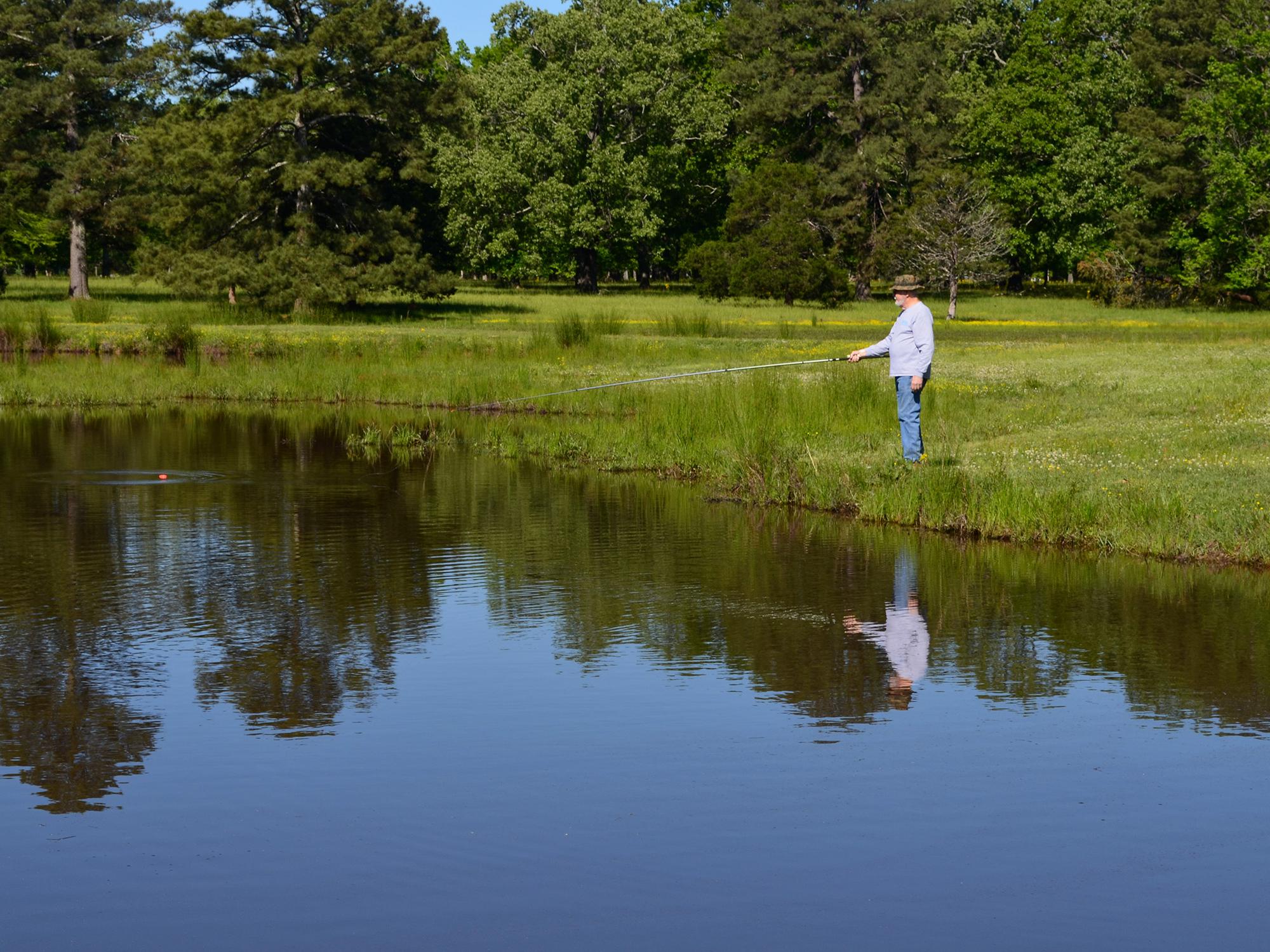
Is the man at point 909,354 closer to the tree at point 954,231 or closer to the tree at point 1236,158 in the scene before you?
the tree at point 954,231

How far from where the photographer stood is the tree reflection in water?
900 centimetres

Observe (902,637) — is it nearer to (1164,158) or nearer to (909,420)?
(909,420)

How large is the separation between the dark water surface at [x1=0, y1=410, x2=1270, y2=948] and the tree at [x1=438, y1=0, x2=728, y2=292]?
58765 mm

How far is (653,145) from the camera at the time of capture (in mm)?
78500

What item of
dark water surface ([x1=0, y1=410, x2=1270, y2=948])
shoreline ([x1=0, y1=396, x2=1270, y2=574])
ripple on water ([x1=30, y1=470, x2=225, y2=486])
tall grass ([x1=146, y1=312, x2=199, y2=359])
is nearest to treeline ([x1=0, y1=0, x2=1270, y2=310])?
tall grass ([x1=146, y1=312, x2=199, y2=359])

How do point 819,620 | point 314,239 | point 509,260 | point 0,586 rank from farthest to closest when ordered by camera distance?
point 509,260 → point 314,239 → point 0,586 → point 819,620

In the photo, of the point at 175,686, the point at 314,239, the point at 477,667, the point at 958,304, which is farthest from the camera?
the point at 958,304

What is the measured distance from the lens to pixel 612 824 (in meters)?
6.81

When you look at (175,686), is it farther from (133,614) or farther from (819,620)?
(819,620)

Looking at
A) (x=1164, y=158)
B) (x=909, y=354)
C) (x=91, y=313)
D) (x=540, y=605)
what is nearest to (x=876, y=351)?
(x=909, y=354)

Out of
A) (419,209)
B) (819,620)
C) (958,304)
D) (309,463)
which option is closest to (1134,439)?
(819,620)

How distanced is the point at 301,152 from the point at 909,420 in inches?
1567

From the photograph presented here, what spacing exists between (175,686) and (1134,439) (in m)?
12.8

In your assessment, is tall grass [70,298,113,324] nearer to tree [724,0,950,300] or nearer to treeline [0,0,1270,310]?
treeline [0,0,1270,310]
